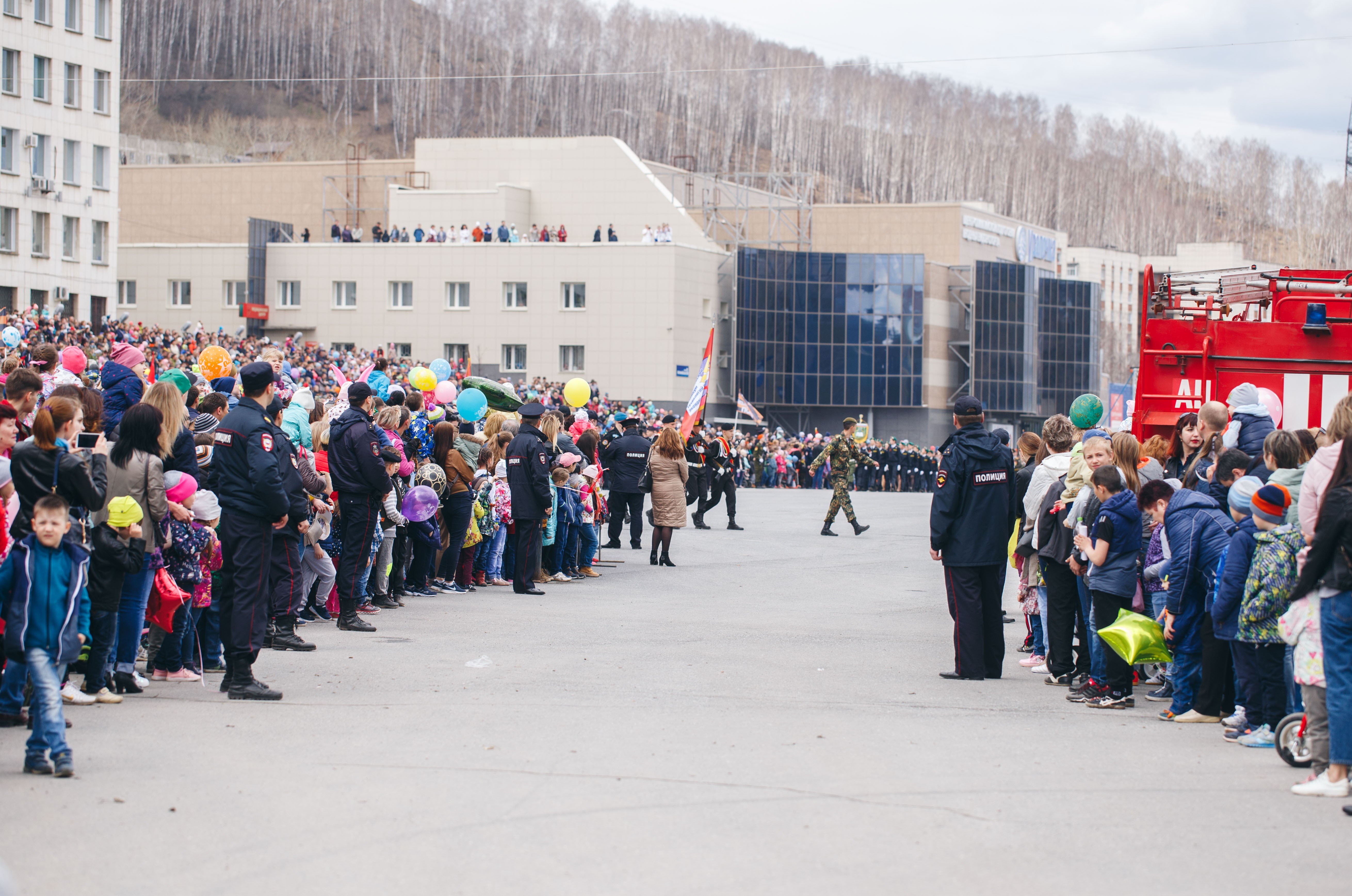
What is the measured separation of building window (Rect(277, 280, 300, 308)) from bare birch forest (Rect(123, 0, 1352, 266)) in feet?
161

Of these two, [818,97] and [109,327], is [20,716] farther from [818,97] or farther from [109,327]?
[818,97]

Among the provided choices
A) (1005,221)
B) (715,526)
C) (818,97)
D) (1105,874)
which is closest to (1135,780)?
(1105,874)

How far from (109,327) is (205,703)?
3198 cm

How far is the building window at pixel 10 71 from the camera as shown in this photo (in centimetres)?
5647

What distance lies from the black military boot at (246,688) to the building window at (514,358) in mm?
60931

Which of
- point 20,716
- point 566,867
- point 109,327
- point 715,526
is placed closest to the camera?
point 566,867

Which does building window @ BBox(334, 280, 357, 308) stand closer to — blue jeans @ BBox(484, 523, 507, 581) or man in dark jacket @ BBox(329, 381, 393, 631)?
blue jeans @ BBox(484, 523, 507, 581)

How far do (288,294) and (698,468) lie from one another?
5148 cm

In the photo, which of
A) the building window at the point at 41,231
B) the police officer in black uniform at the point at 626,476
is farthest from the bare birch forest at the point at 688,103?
the police officer in black uniform at the point at 626,476

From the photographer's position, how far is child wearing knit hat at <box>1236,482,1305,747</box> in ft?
23.6

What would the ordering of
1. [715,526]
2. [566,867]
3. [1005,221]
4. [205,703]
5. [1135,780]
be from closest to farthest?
[566,867], [1135,780], [205,703], [715,526], [1005,221]

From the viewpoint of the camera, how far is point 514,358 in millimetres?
69500

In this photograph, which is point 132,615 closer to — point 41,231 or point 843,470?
point 843,470

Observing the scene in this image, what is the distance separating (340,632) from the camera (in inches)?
451
